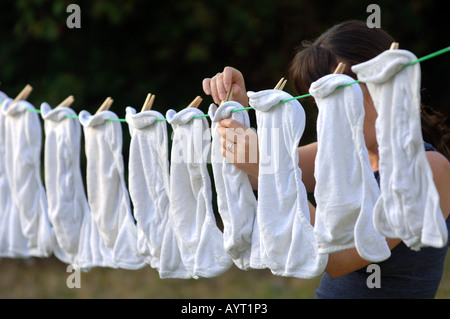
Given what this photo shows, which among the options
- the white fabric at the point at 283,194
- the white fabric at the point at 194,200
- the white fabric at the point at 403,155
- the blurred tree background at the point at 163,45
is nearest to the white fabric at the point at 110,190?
the white fabric at the point at 194,200

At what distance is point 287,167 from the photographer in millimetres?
1083

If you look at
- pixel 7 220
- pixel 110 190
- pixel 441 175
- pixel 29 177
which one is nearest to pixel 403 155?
pixel 441 175

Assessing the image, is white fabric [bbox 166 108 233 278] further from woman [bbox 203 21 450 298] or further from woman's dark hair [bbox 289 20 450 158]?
woman's dark hair [bbox 289 20 450 158]

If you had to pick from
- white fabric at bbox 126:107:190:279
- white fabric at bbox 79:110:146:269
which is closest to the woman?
white fabric at bbox 126:107:190:279

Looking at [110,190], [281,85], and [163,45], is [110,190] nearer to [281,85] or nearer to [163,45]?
[281,85]

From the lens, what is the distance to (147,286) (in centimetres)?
330

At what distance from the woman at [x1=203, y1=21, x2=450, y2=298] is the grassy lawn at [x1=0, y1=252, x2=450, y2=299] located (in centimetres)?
179

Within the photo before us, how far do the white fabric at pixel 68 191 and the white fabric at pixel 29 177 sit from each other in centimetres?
7

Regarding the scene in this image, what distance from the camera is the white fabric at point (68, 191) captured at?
155 cm

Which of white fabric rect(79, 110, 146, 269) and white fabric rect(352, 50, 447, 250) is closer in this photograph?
white fabric rect(352, 50, 447, 250)

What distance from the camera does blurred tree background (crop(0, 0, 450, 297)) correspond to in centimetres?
346

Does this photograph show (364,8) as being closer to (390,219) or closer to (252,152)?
(252,152)

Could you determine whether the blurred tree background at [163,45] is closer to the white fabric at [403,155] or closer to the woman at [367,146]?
the woman at [367,146]
